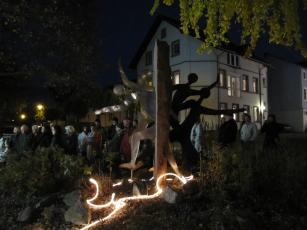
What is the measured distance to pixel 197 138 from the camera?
32.6ft

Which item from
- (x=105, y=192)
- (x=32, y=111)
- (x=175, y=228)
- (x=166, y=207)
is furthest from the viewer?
(x=32, y=111)

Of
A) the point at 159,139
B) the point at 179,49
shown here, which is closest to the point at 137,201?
the point at 159,139

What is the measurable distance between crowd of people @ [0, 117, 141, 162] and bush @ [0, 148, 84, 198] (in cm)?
171

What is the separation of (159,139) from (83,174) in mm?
1821

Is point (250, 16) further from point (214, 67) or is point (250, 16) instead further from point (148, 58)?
point (148, 58)

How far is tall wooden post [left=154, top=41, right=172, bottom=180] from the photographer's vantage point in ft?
24.6

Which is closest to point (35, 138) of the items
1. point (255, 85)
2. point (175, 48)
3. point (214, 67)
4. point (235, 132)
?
point (235, 132)

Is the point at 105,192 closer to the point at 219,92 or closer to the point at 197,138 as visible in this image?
the point at 197,138

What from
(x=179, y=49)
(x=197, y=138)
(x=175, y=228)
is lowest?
(x=175, y=228)

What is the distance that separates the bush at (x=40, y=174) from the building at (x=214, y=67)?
2144 cm

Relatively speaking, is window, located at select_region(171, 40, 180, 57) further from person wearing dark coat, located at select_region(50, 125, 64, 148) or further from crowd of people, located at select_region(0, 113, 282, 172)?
person wearing dark coat, located at select_region(50, 125, 64, 148)

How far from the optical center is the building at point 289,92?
1762 inches

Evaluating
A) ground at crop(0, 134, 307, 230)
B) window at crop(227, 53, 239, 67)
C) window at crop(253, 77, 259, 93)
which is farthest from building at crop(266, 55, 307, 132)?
ground at crop(0, 134, 307, 230)

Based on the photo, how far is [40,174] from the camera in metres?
7.52
